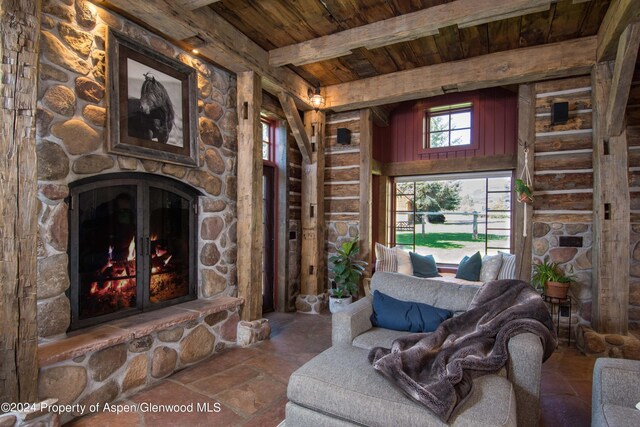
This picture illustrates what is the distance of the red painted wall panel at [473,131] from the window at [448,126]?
89mm

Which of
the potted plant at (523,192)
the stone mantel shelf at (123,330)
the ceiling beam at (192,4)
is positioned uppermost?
the ceiling beam at (192,4)

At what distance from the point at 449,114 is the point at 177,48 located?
12.0 ft

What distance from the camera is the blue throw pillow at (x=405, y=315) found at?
243cm

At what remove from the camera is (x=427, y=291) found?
2.65 metres

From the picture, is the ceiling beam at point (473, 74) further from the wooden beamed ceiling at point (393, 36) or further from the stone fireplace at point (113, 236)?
the stone fireplace at point (113, 236)

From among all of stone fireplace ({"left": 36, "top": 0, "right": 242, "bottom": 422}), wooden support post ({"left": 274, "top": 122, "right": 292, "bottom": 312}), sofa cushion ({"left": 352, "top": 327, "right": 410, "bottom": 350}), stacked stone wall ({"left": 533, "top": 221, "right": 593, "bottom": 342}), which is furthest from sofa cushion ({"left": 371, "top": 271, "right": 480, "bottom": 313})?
wooden support post ({"left": 274, "top": 122, "right": 292, "bottom": 312})

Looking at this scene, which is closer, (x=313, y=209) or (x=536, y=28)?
(x=536, y=28)

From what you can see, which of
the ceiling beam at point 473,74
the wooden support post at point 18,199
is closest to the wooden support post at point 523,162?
the ceiling beam at point 473,74

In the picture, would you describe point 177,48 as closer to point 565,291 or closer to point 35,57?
point 35,57

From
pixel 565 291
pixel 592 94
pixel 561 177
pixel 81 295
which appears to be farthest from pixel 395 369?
pixel 592 94

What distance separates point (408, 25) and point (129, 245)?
3.02 m

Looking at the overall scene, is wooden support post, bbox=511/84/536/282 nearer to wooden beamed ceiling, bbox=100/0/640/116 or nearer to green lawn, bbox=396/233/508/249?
wooden beamed ceiling, bbox=100/0/640/116

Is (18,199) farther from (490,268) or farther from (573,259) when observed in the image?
(573,259)

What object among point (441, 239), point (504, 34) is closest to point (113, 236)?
point (504, 34)
